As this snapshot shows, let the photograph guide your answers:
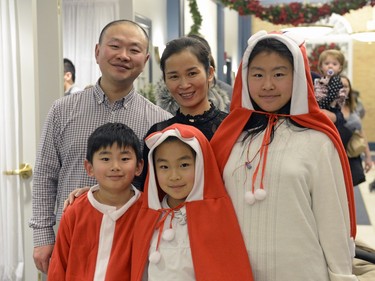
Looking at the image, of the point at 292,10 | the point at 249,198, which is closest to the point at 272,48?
the point at 249,198

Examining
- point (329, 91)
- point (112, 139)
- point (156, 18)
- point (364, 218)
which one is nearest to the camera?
point (112, 139)

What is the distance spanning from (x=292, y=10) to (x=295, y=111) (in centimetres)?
670

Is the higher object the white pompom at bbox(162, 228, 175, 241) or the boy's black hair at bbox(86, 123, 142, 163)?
the boy's black hair at bbox(86, 123, 142, 163)

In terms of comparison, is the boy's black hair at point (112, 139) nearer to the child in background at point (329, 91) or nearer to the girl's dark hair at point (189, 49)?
the girl's dark hair at point (189, 49)

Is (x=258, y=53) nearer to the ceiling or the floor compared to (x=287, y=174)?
nearer to the ceiling

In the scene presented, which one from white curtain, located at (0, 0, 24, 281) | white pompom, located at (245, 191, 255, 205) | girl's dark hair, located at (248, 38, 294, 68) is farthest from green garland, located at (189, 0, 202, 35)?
white pompom, located at (245, 191, 255, 205)

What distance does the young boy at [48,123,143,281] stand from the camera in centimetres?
198

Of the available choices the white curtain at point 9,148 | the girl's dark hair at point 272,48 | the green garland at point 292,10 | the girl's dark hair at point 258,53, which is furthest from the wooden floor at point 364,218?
the girl's dark hair at point 272,48

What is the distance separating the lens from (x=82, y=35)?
7891 mm

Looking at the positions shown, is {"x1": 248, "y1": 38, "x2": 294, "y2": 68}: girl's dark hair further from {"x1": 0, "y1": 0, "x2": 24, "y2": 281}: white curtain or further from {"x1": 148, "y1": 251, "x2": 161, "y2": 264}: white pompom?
{"x1": 0, "y1": 0, "x2": 24, "y2": 281}: white curtain

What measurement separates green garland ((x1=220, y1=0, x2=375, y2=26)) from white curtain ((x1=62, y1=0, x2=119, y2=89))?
1996 mm

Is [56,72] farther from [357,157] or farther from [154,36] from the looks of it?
[154,36]

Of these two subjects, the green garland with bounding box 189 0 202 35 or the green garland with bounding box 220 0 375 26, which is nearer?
the green garland with bounding box 220 0 375 26

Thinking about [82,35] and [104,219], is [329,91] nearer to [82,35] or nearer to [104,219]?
[104,219]
